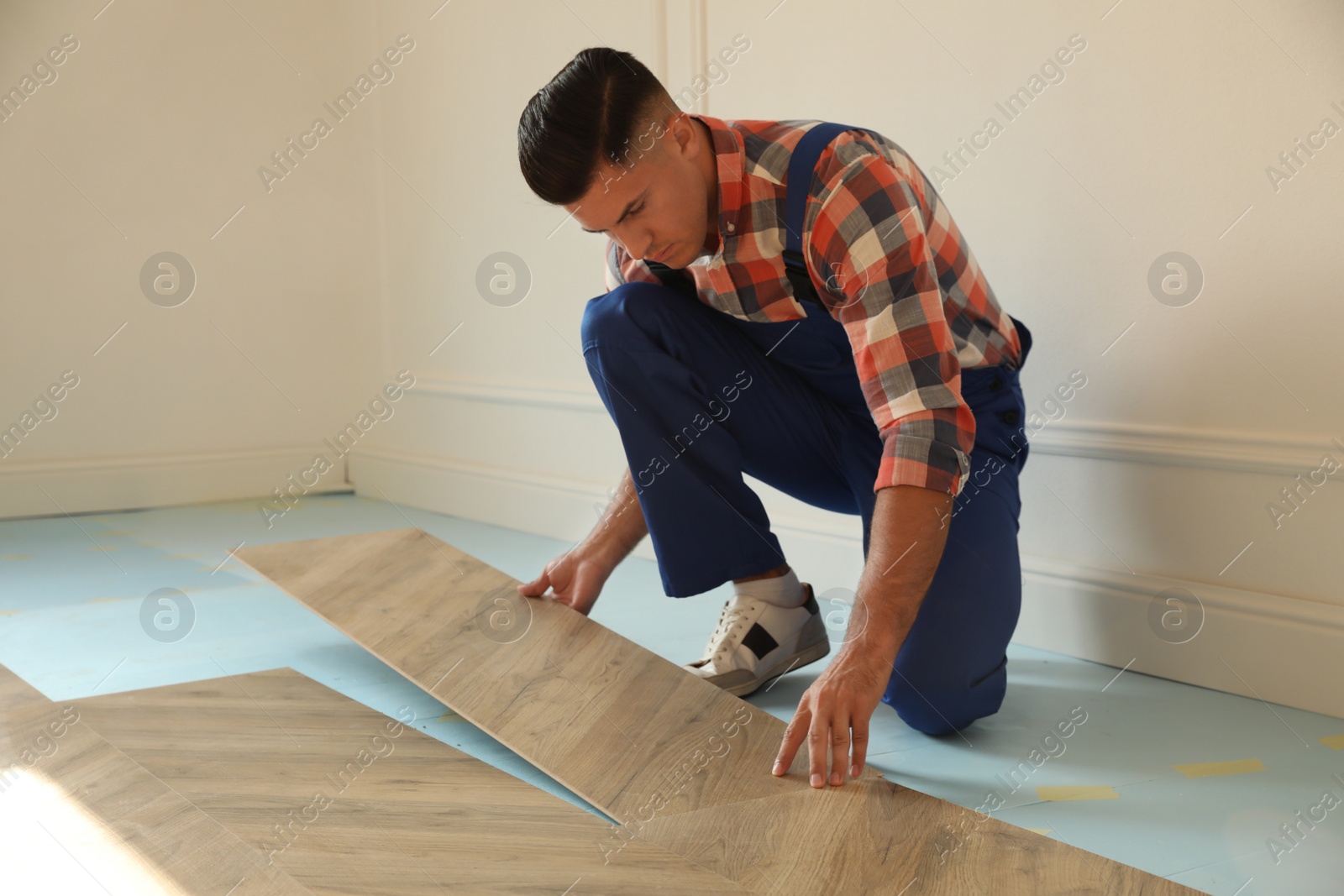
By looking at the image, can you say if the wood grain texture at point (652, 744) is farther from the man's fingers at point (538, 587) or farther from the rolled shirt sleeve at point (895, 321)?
the rolled shirt sleeve at point (895, 321)

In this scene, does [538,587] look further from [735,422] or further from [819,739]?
[819,739]

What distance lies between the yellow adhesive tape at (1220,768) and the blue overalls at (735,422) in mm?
269

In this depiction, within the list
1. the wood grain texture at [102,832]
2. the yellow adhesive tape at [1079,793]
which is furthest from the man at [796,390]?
the wood grain texture at [102,832]

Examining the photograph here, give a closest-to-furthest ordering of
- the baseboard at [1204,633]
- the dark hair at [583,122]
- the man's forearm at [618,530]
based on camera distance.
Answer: the dark hair at [583,122], the baseboard at [1204,633], the man's forearm at [618,530]

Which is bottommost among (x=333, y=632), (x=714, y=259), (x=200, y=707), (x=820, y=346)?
(x=333, y=632)

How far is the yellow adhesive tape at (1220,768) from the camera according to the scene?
1.42 m

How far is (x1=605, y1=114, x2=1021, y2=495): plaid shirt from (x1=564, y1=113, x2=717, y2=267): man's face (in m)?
0.04

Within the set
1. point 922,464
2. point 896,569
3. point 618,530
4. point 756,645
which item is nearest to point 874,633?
point 896,569

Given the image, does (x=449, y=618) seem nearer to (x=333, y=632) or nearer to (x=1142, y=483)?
(x=333, y=632)

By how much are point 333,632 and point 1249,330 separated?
1.67 metres

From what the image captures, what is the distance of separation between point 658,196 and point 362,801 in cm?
80

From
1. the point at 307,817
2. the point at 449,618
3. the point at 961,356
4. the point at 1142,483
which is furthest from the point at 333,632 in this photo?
the point at 1142,483

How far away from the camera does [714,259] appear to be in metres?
1.57

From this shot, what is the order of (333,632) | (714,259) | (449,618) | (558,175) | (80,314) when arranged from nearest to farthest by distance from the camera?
(558,175)
(714,259)
(449,618)
(333,632)
(80,314)
